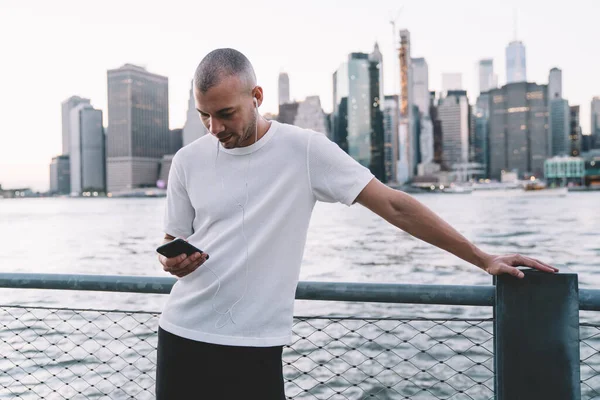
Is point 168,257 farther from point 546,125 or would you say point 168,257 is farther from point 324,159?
point 546,125

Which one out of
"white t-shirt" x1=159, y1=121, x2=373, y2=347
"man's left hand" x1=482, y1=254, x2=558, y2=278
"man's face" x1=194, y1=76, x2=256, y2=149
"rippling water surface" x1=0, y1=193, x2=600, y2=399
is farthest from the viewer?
"rippling water surface" x1=0, y1=193, x2=600, y2=399

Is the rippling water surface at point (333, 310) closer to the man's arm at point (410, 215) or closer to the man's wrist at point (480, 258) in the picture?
the man's wrist at point (480, 258)

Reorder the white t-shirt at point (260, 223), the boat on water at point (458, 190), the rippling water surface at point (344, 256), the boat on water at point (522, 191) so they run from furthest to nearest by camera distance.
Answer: the boat on water at point (458, 190)
the boat on water at point (522, 191)
the rippling water surface at point (344, 256)
the white t-shirt at point (260, 223)

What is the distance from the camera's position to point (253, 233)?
1908 mm

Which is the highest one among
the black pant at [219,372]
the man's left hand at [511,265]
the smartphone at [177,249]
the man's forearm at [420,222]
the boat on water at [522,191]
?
the man's forearm at [420,222]

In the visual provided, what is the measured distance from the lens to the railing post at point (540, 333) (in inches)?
80.0

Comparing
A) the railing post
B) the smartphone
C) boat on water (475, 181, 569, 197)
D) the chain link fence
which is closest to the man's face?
the smartphone

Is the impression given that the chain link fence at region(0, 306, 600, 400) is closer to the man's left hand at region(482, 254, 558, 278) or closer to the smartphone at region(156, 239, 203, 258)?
the man's left hand at region(482, 254, 558, 278)

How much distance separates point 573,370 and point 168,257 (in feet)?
4.82

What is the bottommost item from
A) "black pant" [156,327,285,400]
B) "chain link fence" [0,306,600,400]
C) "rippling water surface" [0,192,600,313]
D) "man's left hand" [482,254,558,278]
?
"rippling water surface" [0,192,600,313]

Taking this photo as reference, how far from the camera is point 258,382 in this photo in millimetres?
1927

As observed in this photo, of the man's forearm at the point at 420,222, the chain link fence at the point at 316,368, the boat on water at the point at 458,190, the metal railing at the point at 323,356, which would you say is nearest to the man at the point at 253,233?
the man's forearm at the point at 420,222

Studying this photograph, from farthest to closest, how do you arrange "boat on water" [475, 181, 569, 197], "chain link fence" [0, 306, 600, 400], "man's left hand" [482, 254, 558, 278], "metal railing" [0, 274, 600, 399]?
"boat on water" [475, 181, 569, 197], "chain link fence" [0, 306, 600, 400], "metal railing" [0, 274, 600, 399], "man's left hand" [482, 254, 558, 278]

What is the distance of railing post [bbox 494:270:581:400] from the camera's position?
80.0 inches
